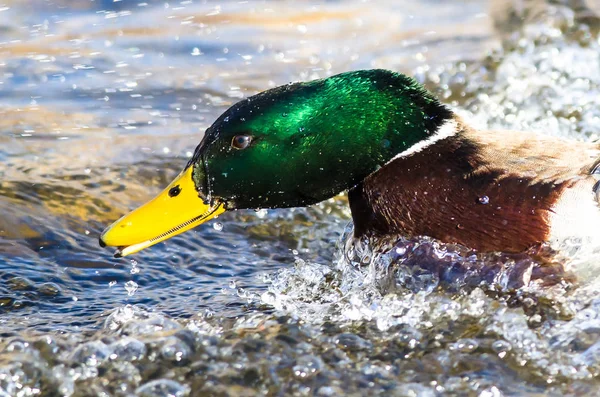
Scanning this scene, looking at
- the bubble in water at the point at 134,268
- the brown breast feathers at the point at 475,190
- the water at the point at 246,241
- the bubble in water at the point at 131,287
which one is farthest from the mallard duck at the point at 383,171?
the bubble in water at the point at 134,268

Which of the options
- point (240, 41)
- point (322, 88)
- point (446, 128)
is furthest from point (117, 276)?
point (240, 41)

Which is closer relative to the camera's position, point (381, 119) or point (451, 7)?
point (381, 119)

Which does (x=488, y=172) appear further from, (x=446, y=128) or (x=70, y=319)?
(x=70, y=319)

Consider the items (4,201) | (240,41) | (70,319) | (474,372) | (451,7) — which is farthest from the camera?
(451,7)

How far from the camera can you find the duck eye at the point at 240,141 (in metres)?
4.10

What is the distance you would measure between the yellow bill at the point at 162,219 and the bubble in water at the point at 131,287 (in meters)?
0.47

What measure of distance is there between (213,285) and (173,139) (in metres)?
2.03

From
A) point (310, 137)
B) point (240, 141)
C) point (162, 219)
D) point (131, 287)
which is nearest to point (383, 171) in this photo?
point (310, 137)

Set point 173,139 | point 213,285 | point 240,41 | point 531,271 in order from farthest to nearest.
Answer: point 240,41
point 173,139
point 213,285
point 531,271

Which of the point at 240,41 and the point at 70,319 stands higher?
the point at 240,41

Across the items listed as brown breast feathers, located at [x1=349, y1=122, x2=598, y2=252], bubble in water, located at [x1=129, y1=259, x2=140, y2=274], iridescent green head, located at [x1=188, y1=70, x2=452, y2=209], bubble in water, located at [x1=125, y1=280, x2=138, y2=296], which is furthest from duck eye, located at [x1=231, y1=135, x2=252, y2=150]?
bubble in water, located at [x1=129, y1=259, x2=140, y2=274]

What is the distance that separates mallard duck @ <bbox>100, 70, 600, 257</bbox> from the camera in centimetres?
396

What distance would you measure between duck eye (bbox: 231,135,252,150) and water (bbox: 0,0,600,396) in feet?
2.21

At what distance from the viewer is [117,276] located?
4.82 metres
